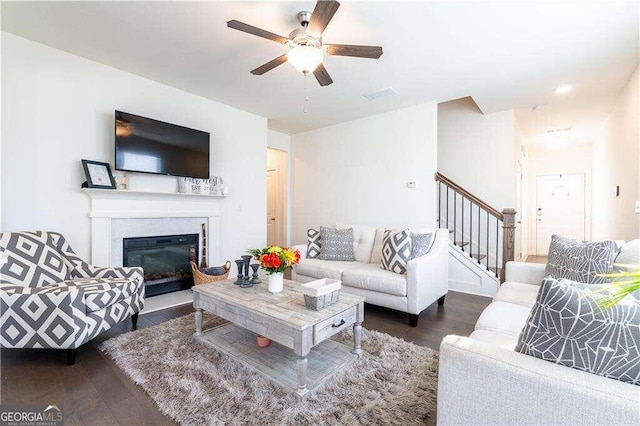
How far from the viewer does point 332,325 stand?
6.10 ft

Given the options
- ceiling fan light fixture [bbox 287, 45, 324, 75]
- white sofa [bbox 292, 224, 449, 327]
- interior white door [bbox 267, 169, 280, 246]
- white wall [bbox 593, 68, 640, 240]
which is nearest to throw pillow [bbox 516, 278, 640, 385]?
white sofa [bbox 292, 224, 449, 327]

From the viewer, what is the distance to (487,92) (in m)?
3.63

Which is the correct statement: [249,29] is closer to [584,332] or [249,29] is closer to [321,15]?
[321,15]

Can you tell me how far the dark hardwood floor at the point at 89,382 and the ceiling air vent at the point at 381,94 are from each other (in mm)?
2702

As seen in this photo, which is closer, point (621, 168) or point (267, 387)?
point (267, 387)

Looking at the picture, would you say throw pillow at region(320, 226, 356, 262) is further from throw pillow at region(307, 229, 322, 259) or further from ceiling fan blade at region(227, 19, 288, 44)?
ceiling fan blade at region(227, 19, 288, 44)

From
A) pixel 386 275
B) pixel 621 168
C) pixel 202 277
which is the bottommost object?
pixel 202 277

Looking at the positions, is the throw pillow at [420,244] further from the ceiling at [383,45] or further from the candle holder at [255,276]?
the ceiling at [383,45]

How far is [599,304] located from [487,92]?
358 cm

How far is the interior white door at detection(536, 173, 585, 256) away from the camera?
6559 millimetres

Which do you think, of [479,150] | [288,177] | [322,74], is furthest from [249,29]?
[479,150]

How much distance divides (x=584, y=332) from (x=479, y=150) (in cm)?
439

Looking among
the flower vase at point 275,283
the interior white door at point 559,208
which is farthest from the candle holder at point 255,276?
the interior white door at point 559,208

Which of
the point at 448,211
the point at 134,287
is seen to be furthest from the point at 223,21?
the point at 448,211
